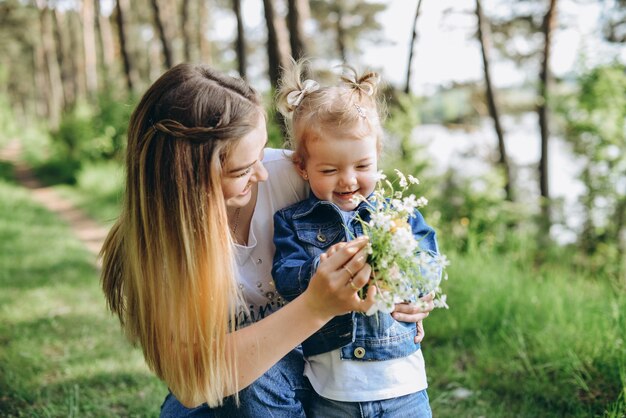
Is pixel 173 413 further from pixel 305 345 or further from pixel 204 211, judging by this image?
pixel 204 211

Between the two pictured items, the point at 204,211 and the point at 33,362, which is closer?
the point at 204,211

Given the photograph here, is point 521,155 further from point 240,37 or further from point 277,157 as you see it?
point 277,157

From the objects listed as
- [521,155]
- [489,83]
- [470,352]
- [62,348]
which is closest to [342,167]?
[470,352]

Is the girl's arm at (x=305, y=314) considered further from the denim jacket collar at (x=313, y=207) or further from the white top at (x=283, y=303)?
the denim jacket collar at (x=313, y=207)

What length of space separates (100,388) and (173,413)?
1.27 m

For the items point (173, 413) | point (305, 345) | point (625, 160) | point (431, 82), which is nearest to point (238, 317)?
point (305, 345)

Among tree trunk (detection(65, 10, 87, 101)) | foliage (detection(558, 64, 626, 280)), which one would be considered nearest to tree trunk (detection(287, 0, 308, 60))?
foliage (detection(558, 64, 626, 280))

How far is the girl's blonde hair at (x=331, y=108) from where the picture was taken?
204 centimetres

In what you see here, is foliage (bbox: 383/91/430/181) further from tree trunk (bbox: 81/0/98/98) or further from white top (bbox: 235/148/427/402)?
tree trunk (bbox: 81/0/98/98)

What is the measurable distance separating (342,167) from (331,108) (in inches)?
7.8

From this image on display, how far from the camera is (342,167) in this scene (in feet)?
6.70

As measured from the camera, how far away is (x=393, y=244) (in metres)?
1.56

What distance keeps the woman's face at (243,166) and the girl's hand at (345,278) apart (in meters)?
0.44

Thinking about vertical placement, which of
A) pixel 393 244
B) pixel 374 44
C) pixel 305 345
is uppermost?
pixel 374 44
